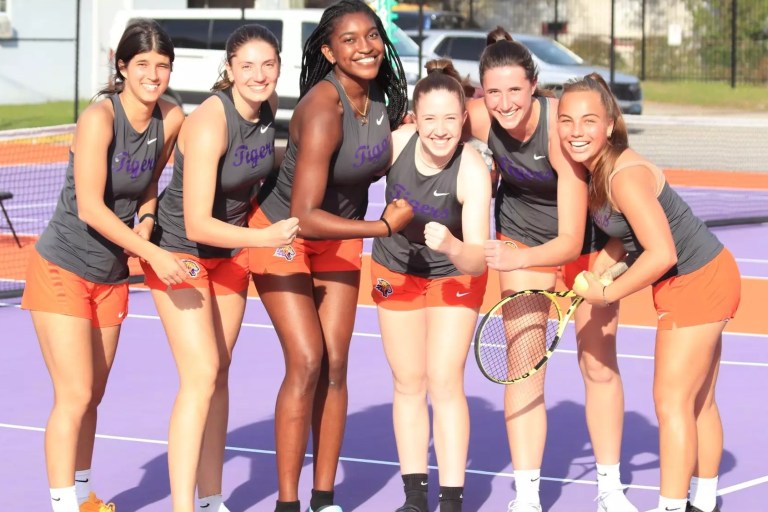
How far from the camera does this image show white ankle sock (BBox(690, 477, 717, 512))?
6219 millimetres

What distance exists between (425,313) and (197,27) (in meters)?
20.8

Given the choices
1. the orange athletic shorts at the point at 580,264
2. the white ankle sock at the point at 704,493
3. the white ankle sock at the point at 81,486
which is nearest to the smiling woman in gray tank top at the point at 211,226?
the white ankle sock at the point at 81,486

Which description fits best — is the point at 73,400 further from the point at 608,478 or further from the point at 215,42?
the point at 215,42

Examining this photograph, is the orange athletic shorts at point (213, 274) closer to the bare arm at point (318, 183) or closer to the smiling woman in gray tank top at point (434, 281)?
Result: the bare arm at point (318, 183)

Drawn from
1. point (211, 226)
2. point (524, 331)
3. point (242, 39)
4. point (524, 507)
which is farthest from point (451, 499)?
point (242, 39)

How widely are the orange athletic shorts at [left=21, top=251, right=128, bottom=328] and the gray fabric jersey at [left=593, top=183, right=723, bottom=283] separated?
6.81 ft

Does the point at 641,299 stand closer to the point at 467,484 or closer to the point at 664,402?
the point at 467,484

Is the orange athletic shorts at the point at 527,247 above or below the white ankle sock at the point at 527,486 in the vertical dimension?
above

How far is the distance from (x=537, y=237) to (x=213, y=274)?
57.1 inches

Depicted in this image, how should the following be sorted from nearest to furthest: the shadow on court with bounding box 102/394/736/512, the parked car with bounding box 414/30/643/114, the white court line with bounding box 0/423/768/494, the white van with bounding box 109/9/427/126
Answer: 1. the shadow on court with bounding box 102/394/736/512
2. the white court line with bounding box 0/423/768/494
3. the white van with bounding box 109/9/427/126
4. the parked car with bounding box 414/30/643/114

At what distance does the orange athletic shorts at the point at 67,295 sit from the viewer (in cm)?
576

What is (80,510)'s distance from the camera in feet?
20.1

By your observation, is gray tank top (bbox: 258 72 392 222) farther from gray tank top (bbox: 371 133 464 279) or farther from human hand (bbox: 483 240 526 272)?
human hand (bbox: 483 240 526 272)

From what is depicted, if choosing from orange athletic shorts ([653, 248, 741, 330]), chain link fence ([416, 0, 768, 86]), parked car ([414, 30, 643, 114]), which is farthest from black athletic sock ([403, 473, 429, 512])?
chain link fence ([416, 0, 768, 86])
